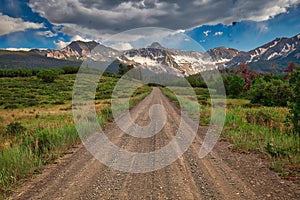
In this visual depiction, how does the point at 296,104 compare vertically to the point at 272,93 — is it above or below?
above

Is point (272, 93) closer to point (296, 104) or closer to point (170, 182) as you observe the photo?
point (296, 104)

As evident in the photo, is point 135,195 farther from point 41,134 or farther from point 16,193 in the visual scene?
point 41,134

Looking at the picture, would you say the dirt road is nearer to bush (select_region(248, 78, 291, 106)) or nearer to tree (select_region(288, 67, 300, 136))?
tree (select_region(288, 67, 300, 136))

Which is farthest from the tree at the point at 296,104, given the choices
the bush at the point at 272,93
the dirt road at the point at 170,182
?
the bush at the point at 272,93

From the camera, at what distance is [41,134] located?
947cm

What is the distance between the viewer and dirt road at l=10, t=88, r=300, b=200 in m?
4.96

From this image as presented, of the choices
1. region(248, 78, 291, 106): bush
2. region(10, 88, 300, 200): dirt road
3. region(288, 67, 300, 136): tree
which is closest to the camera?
region(10, 88, 300, 200): dirt road

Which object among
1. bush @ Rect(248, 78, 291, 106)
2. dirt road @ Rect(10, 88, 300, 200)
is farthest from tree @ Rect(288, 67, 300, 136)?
bush @ Rect(248, 78, 291, 106)

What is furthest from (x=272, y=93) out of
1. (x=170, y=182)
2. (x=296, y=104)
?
(x=170, y=182)

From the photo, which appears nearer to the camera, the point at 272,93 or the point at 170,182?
the point at 170,182

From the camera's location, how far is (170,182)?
560 cm

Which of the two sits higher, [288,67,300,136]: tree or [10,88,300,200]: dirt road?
[288,67,300,136]: tree

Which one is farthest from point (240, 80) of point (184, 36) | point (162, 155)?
point (162, 155)

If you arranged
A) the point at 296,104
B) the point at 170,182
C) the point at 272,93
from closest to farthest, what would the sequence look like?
the point at 170,182, the point at 296,104, the point at 272,93
